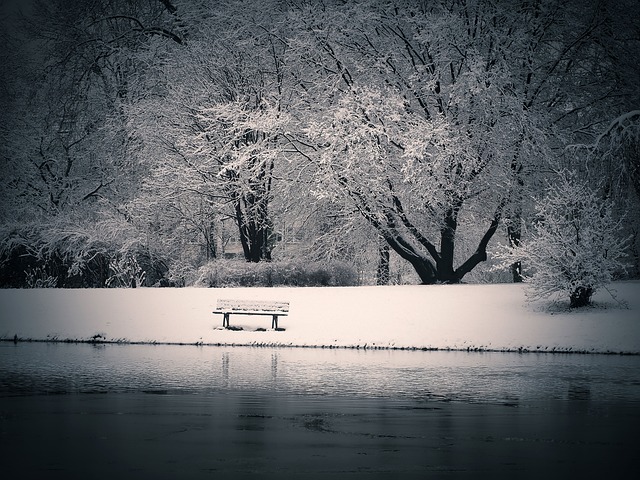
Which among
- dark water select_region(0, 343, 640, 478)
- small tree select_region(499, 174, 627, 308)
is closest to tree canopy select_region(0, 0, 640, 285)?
small tree select_region(499, 174, 627, 308)

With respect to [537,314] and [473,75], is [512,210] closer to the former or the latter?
[473,75]

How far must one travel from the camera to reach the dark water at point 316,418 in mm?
8414

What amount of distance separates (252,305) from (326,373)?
833 centimetres

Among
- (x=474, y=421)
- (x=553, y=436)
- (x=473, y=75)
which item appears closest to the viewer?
(x=553, y=436)

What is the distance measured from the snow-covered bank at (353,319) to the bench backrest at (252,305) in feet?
1.76

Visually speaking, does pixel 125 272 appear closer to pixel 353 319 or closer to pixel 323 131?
pixel 323 131

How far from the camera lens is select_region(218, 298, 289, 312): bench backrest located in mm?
23812

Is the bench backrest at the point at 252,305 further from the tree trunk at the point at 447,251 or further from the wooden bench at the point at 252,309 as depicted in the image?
the tree trunk at the point at 447,251

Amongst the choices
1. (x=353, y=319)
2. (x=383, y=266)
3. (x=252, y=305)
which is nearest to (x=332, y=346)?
(x=353, y=319)

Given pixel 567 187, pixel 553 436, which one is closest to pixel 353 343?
pixel 567 187

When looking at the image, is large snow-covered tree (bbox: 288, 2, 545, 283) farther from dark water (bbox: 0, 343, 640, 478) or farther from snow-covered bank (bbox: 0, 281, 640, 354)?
dark water (bbox: 0, 343, 640, 478)

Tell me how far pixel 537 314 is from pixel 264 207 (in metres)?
13.4

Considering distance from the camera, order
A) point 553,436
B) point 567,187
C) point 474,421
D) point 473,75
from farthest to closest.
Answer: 1. point 473,75
2. point 567,187
3. point 474,421
4. point 553,436

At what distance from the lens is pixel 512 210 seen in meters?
30.1
